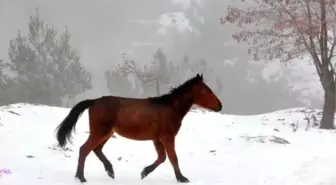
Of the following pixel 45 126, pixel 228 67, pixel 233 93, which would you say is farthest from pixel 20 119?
pixel 228 67

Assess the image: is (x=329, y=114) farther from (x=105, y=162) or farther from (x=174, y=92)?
(x=105, y=162)

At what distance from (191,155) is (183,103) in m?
3.25

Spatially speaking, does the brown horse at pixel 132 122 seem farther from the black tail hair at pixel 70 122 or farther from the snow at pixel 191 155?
the snow at pixel 191 155

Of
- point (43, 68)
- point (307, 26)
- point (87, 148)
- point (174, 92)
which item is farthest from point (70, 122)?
point (43, 68)

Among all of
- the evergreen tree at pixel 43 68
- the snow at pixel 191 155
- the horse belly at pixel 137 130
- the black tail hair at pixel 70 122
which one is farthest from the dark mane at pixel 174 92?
the evergreen tree at pixel 43 68

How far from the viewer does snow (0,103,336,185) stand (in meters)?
6.48

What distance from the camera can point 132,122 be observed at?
603 cm

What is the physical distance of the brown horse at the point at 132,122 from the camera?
19.5 feet

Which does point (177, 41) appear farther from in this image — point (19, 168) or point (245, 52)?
point (19, 168)

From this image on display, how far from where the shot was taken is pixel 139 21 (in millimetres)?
72250

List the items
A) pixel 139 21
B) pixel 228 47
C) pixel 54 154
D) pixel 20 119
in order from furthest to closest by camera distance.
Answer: pixel 139 21 → pixel 228 47 → pixel 20 119 → pixel 54 154

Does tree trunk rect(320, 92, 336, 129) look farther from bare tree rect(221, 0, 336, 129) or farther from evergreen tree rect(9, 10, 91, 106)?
evergreen tree rect(9, 10, 91, 106)

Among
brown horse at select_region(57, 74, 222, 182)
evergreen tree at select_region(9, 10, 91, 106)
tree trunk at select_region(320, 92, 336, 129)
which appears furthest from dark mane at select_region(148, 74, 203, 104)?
evergreen tree at select_region(9, 10, 91, 106)

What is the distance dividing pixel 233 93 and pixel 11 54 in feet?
89.0
